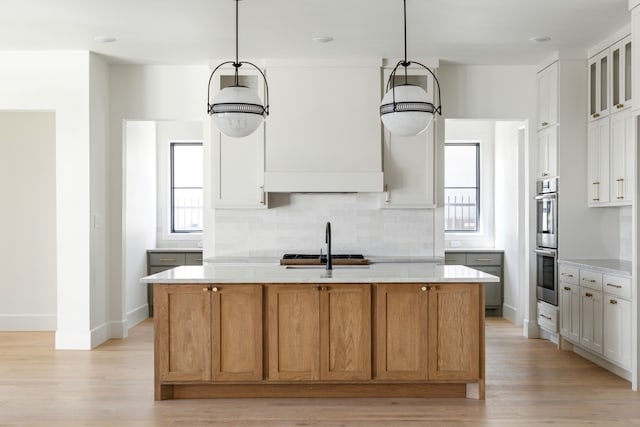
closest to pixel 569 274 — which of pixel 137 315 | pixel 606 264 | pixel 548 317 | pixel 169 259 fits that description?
pixel 606 264

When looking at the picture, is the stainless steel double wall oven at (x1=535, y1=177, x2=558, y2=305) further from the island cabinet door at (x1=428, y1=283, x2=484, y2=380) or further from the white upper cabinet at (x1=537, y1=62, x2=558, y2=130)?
the island cabinet door at (x1=428, y1=283, x2=484, y2=380)

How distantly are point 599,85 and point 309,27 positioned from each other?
2.66m

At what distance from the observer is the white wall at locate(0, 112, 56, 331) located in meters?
7.34

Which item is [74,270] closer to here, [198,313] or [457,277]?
[198,313]

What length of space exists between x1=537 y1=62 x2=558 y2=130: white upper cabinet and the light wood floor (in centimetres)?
232

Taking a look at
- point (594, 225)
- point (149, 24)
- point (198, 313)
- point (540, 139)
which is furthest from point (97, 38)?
point (594, 225)

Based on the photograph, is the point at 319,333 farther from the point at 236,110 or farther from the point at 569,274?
the point at 569,274

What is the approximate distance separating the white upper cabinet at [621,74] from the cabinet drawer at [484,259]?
9.48ft

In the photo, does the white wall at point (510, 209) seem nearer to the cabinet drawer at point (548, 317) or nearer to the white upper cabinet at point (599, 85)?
the cabinet drawer at point (548, 317)

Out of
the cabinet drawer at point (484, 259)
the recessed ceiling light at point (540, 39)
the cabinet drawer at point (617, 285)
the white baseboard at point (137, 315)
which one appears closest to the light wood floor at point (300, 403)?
the cabinet drawer at point (617, 285)

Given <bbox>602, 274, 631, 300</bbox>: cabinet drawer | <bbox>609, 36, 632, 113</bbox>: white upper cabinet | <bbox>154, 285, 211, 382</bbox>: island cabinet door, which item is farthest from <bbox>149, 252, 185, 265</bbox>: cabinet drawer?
<bbox>609, 36, 632, 113</bbox>: white upper cabinet

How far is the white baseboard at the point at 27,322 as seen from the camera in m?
7.27

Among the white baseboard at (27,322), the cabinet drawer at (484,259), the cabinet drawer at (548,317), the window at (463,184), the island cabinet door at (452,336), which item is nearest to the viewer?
the island cabinet door at (452,336)

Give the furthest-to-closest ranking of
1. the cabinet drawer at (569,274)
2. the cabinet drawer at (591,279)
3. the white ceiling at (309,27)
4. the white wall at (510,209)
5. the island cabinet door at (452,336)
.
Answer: the white wall at (510,209) < the cabinet drawer at (569,274) < the cabinet drawer at (591,279) < the white ceiling at (309,27) < the island cabinet door at (452,336)
